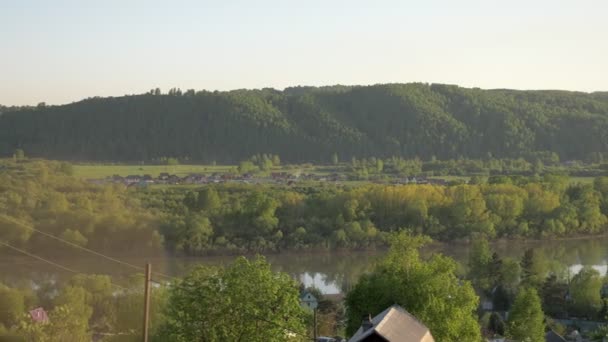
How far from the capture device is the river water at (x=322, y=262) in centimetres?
2062

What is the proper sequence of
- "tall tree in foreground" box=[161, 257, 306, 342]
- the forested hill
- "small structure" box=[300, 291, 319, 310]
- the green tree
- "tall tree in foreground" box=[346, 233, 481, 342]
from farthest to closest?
the green tree
the forested hill
"small structure" box=[300, 291, 319, 310]
"tall tree in foreground" box=[346, 233, 481, 342]
"tall tree in foreground" box=[161, 257, 306, 342]

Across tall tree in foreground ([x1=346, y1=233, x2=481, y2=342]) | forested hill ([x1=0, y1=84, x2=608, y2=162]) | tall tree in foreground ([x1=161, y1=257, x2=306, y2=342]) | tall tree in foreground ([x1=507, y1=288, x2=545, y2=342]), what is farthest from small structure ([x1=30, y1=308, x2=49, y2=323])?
forested hill ([x1=0, y1=84, x2=608, y2=162])

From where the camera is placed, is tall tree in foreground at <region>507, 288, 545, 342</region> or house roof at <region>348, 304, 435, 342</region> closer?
house roof at <region>348, 304, 435, 342</region>

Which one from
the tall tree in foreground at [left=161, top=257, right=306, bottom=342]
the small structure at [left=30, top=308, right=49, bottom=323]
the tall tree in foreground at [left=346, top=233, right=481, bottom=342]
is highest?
the tall tree in foreground at [left=161, top=257, right=306, bottom=342]

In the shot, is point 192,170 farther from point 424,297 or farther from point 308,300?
point 424,297

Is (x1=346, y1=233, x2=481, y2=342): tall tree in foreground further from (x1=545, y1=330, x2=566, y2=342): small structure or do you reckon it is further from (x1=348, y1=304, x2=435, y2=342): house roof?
(x1=545, y1=330, x2=566, y2=342): small structure

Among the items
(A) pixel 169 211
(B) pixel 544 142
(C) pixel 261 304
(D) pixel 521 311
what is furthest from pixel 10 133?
(B) pixel 544 142

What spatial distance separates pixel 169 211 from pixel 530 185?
690 inches

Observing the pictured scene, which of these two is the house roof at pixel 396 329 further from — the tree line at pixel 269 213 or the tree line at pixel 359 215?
the tree line at pixel 359 215

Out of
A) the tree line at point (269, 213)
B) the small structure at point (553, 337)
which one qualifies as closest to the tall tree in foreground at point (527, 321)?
the small structure at point (553, 337)

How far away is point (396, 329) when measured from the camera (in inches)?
366

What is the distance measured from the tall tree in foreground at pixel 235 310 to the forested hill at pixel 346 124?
46926 millimetres

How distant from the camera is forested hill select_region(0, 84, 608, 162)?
6331cm

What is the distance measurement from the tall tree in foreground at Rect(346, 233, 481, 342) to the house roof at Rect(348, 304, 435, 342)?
197 cm
